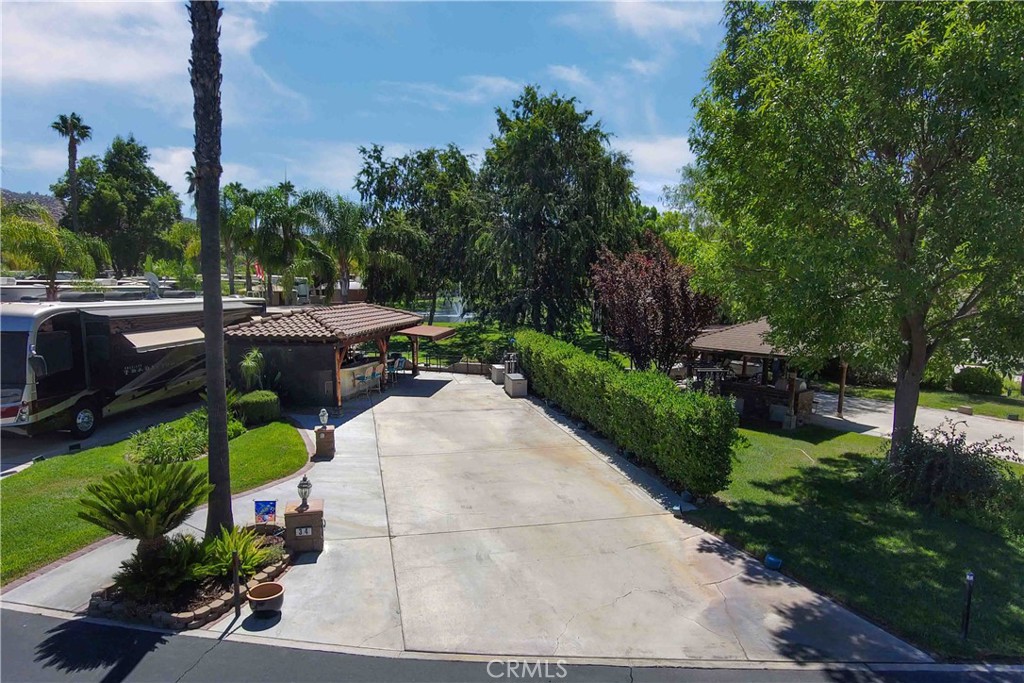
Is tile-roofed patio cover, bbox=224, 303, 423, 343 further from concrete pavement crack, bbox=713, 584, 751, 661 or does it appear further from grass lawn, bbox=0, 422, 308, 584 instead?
concrete pavement crack, bbox=713, 584, 751, 661

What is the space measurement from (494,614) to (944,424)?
57.6ft

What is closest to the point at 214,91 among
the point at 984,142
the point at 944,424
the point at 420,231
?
the point at 984,142

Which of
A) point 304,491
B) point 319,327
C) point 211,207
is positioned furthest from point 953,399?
point 211,207

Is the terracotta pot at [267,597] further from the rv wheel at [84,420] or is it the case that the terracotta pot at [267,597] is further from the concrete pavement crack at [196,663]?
the rv wheel at [84,420]

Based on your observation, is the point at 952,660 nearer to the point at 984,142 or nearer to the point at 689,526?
the point at 689,526

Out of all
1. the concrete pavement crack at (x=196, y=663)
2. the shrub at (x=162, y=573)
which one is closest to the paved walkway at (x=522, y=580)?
the concrete pavement crack at (x=196, y=663)

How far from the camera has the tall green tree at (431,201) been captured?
35.4 m

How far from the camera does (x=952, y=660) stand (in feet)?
20.9

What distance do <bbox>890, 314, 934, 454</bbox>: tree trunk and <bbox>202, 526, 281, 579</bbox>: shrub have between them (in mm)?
12199

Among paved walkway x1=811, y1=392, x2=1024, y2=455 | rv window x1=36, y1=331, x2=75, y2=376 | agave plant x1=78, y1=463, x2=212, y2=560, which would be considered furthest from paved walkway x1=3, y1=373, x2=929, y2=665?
paved walkway x1=811, y1=392, x2=1024, y2=455

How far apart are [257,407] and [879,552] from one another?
14275mm

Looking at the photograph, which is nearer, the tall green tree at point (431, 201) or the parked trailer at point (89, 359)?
the parked trailer at point (89, 359)

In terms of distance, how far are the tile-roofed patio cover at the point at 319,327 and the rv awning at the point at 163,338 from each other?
0.92 metres

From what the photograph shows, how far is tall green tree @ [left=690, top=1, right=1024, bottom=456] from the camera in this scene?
30.2 feet
